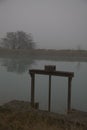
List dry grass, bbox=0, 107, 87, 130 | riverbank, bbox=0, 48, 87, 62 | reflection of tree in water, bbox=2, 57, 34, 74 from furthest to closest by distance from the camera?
riverbank, bbox=0, 48, 87, 62 → reflection of tree in water, bbox=2, 57, 34, 74 → dry grass, bbox=0, 107, 87, 130

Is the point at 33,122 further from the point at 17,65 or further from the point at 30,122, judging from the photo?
the point at 17,65

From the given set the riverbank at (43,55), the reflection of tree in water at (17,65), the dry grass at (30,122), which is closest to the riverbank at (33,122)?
the dry grass at (30,122)

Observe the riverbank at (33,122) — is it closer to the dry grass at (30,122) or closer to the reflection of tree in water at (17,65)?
the dry grass at (30,122)

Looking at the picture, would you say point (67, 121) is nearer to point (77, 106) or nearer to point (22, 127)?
point (22, 127)

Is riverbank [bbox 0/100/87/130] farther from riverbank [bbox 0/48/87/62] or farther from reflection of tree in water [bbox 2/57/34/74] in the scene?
riverbank [bbox 0/48/87/62]

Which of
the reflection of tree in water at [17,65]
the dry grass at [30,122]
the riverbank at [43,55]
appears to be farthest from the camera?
the riverbank at [43,55]

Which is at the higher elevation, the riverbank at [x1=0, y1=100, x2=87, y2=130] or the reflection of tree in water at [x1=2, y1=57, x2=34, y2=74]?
the riverbank at [x1=0, y1=100, x2=87, y2=130]

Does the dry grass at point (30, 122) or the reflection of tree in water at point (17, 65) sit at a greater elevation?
the dry grass at point (30, 122)

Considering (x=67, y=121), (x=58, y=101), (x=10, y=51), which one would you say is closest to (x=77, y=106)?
(x=58, y=101)

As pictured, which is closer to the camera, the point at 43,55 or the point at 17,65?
the point at 17,65

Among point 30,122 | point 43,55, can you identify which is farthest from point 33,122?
point 43,55

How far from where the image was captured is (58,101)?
7.49 m

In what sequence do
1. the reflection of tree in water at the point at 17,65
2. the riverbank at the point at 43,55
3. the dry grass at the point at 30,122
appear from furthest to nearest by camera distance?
the riverbank at the point at 43,55 < the reflection of tree in water at the point at 17,65 < the dry grass at the point at 30,122

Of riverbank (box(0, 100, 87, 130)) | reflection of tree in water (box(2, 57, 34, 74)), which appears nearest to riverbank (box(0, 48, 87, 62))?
reflection of tree in water (box(2, 57, 34, 74))
